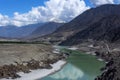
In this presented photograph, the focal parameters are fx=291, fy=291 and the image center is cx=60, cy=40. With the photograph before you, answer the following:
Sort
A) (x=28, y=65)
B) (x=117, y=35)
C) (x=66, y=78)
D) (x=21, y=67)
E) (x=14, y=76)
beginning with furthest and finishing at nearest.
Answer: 1. (x=117, y=35)
2. (x=28, y=65)
3. (x=21, y=67)
4. (x=66, y=78)
5. (x=14, y=76)

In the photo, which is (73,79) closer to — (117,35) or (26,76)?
(26,76)

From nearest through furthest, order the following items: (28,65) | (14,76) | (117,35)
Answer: (14,76)
(28,65)
(117,35)

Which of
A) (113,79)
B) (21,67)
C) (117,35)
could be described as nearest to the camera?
(113,79)

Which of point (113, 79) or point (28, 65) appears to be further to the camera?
point (28, 65)

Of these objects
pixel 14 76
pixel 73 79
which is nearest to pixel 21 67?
pixel 14 76

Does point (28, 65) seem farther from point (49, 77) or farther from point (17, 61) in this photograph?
point (49, 77)

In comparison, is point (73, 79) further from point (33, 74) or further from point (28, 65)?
point (28, 65)

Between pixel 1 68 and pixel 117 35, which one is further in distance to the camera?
pixel 117 35

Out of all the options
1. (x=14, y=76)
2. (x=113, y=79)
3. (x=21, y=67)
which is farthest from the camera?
(x=21, y=67)

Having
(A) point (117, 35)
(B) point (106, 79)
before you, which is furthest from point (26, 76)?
(A) point (117, 35)
